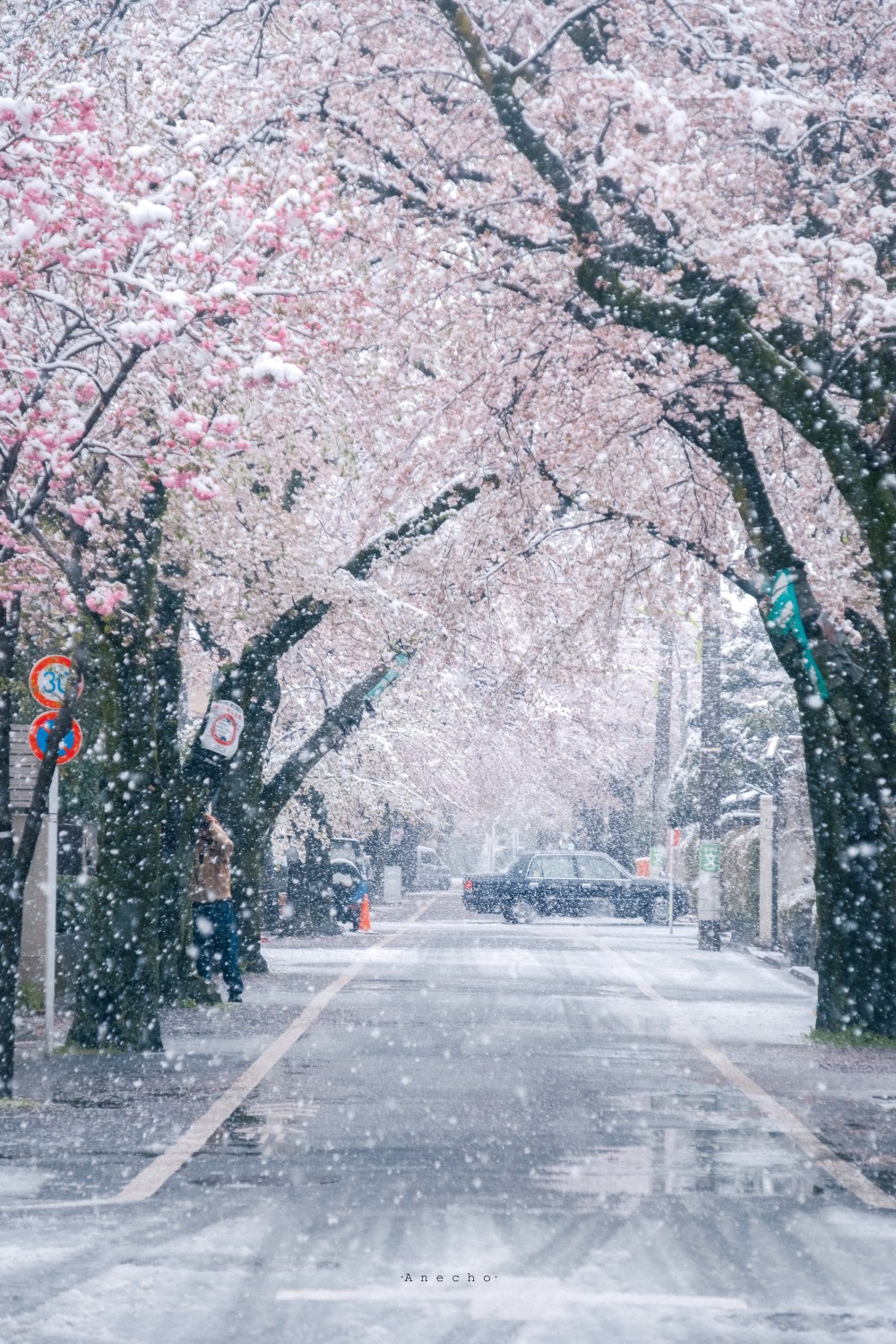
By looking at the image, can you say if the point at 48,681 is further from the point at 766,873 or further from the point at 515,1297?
the point at 766,873

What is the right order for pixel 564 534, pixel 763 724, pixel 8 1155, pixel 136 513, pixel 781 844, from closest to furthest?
pixel 8 1155
pixel 136 513
pixel 564 534
pixel 781 844
pixel 763 724

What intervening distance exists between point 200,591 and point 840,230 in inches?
336

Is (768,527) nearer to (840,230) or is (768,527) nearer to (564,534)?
(840,230)

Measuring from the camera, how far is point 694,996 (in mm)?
20953

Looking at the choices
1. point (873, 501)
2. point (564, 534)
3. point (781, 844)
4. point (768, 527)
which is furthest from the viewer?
point (781, 844)

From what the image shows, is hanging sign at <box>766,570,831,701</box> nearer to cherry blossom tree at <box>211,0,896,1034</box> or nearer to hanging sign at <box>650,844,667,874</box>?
cherry blossom tree at <box>211,0,896,1034</box>

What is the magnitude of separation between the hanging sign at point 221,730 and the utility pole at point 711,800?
1350cm

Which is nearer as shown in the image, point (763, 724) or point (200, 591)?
point (200, 591)

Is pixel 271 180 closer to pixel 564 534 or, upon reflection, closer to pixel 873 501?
pixel 873 501

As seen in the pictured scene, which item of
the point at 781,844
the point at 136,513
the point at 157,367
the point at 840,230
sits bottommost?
the point at 781,844

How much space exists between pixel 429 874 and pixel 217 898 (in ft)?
212

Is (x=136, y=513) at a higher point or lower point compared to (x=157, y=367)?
lower

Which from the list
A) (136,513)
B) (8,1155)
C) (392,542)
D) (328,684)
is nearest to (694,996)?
(392,542)

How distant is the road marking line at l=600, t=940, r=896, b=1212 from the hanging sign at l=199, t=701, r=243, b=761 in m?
5.20
